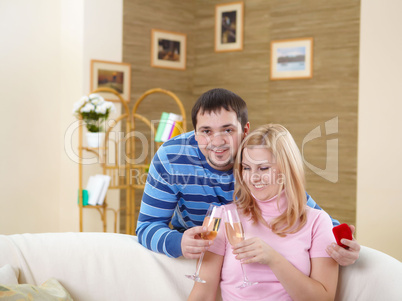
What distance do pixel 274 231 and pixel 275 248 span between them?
0.06 meters

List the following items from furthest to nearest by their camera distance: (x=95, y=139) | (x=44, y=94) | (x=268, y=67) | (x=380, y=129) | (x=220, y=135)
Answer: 1. (x=268, y=67)
2. (x=44, y=94)
3. (x=380, y=129)
4. (x=95, y=139)
5. (x=220, y=135)

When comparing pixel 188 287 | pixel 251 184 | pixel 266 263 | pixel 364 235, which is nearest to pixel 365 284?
pixel 266 263

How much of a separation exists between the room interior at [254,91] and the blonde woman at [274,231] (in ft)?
8.89

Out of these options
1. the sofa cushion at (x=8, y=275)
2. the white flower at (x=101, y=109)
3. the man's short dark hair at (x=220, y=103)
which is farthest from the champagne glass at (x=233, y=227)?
the white flower at (x=101, y=109)

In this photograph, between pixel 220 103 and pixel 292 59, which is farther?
pixel 292 59

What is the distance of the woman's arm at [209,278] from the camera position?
187 centimetres

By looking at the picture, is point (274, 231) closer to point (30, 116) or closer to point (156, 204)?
point (156, 204)

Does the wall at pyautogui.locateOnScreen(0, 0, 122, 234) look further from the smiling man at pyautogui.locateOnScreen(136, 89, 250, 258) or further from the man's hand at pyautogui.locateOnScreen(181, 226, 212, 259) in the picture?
the man's hand at pyautogui.locateOnScreen(181, 226, 212, 259)

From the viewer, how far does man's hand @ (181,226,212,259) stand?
171cm

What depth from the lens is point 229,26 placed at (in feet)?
17.1

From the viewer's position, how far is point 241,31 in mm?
5113

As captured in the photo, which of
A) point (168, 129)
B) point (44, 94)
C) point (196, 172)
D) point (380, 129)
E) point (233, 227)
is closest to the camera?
point (233, 227)

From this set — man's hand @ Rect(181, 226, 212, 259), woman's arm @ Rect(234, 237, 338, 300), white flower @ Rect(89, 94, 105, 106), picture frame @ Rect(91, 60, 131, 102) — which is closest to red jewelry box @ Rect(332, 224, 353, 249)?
woman's arm @ Rect(234, 237, 338, 300)

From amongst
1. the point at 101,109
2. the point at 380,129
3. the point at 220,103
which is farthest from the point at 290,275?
the point at 380,129
